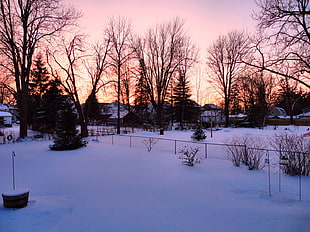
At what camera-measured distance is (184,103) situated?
41656 millimetres

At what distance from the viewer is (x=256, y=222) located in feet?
15.1

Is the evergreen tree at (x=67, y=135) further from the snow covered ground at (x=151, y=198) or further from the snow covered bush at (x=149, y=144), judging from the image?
the snow covered bush at (x=149, y=144)

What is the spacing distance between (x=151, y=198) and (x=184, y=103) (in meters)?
36.4

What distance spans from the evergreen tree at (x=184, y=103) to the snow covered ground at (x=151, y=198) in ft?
104

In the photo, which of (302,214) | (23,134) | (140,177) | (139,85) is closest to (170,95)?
(139,85)

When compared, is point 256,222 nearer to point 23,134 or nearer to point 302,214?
point 302,214

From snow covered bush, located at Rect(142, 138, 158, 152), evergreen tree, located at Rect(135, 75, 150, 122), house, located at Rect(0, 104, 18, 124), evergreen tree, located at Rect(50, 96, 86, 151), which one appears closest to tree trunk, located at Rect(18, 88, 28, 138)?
evergreen tree, located at Rect(50, 96, 86, 151)

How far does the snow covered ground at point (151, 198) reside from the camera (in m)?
4.49

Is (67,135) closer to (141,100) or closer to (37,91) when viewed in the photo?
(37,91)

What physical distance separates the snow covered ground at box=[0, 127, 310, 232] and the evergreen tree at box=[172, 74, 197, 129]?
31839 millimetres

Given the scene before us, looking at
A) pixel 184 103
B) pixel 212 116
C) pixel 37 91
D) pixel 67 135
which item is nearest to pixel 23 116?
pixel 67 135

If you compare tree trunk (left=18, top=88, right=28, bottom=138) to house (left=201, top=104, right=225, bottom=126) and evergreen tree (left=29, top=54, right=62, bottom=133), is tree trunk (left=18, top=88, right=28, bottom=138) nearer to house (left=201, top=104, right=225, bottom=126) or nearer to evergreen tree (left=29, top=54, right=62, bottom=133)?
evergreen tree (left=29, top=54, right=62, bottom=133)

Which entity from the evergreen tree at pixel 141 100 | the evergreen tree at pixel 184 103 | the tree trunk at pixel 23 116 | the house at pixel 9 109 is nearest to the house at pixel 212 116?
the evergreen tree at pixel 184 103

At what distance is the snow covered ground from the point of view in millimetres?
4492
